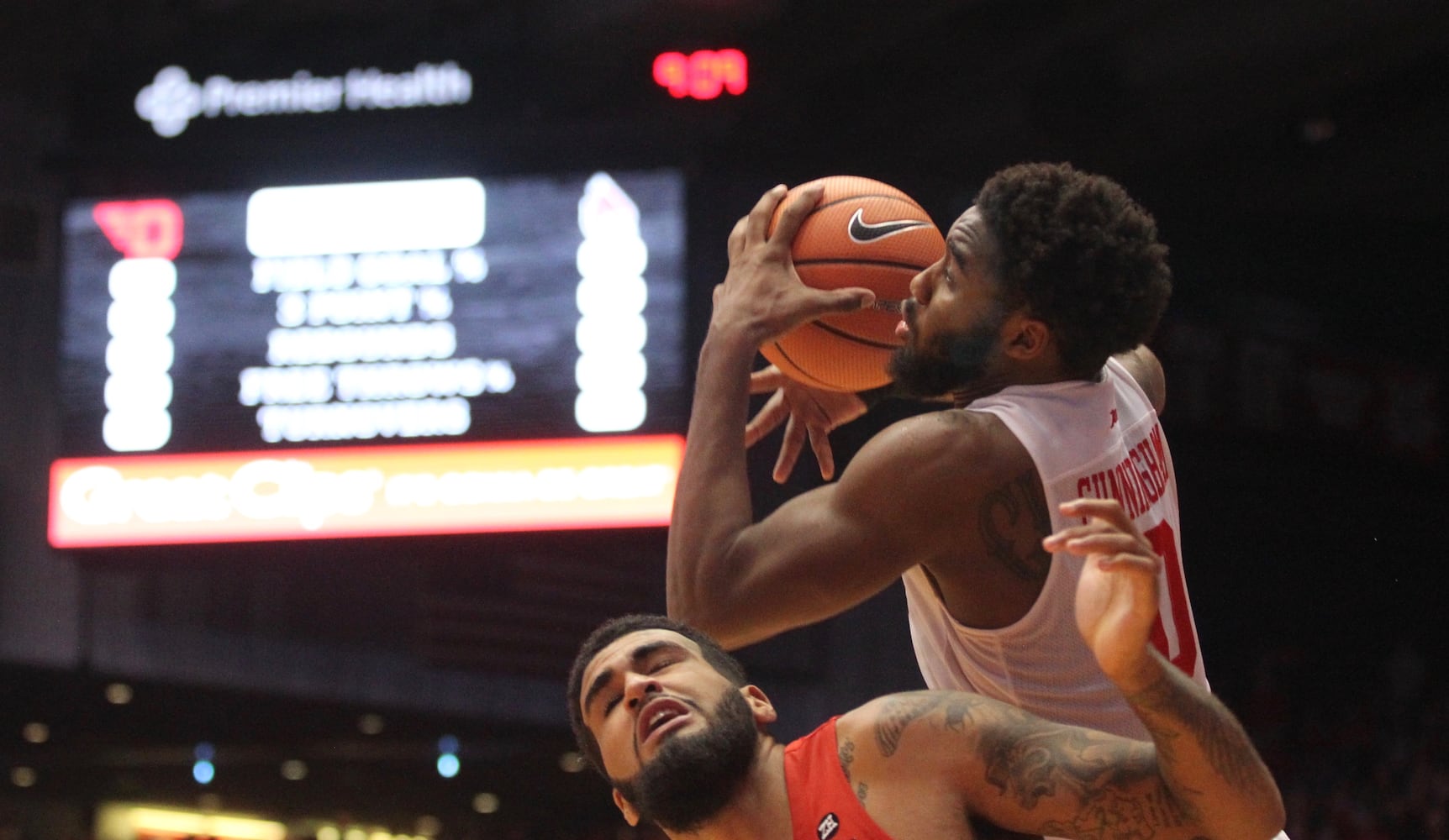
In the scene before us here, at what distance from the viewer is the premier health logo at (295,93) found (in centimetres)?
716

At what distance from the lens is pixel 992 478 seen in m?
2.15

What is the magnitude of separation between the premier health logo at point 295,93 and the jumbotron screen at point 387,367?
0.70m

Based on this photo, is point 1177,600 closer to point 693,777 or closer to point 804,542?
point 804,542

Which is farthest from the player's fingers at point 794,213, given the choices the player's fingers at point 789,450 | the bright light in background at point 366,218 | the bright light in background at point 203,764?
the bright light in background at point 203,764

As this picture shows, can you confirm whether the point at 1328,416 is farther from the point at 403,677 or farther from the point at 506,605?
the point at 403,677

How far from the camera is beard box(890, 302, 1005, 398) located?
7.41ft

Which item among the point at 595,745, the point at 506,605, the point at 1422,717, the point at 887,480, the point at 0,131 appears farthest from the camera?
the point at 506,605

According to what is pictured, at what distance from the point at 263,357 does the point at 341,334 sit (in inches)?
12.3

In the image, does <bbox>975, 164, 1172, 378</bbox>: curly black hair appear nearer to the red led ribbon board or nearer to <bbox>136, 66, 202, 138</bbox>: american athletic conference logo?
the red led ribbon board

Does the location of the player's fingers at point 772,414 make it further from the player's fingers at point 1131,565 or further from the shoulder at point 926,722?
the player's fingers at point 1131,565

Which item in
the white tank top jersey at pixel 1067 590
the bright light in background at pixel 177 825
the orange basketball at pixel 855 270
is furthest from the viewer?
the bright light in background at pixel 177 825

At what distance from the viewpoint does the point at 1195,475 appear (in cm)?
1038

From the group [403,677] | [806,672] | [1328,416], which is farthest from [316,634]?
[1328,416]

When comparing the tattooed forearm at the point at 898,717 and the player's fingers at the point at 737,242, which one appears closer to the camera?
the tattooed forearm at the point at 898,717
